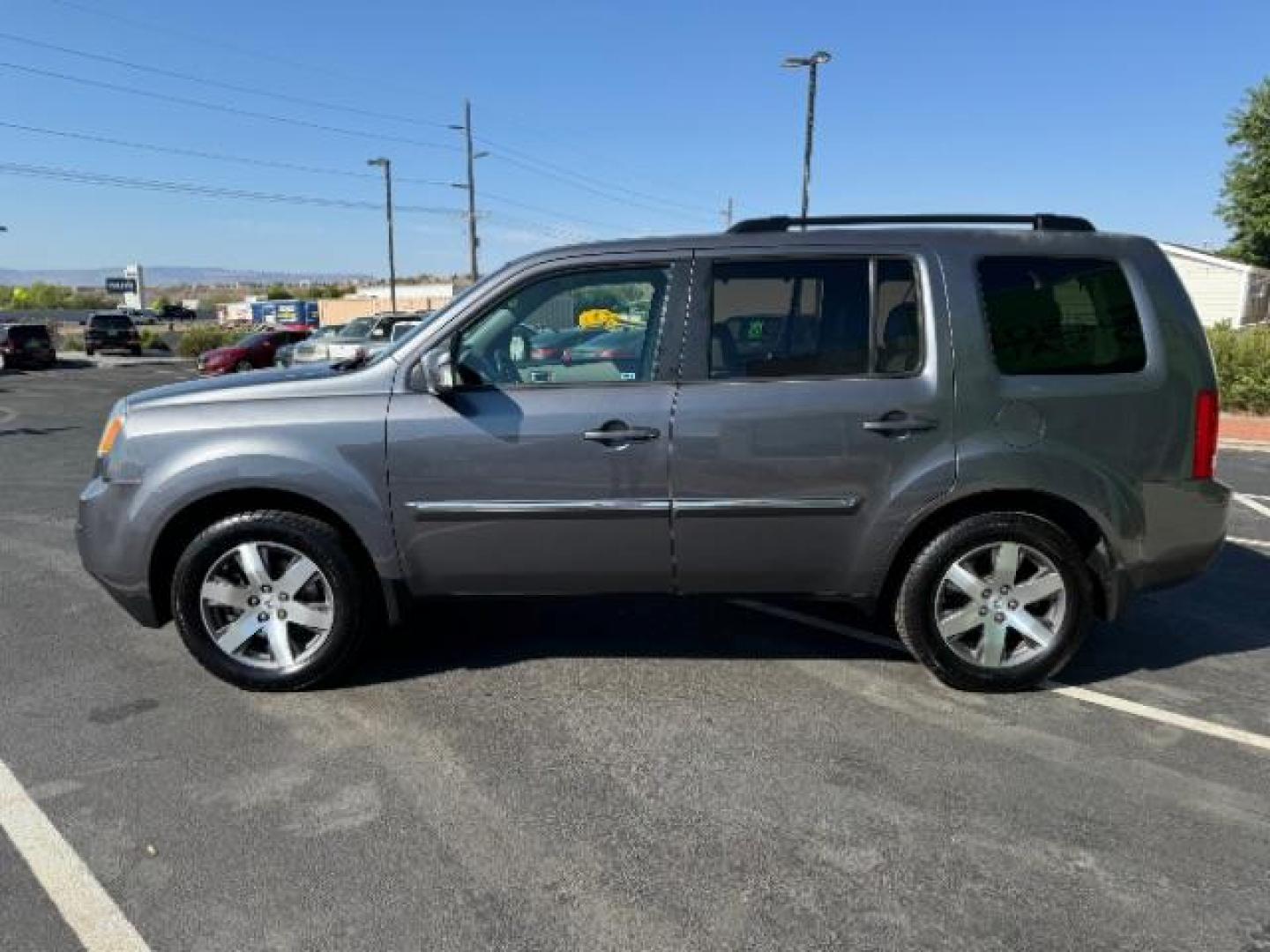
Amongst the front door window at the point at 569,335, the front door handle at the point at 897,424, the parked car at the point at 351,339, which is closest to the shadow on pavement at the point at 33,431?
the parked car at the point at 351,339

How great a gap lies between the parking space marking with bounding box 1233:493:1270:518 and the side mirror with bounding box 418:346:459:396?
22.4ft

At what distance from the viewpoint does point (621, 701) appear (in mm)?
3705

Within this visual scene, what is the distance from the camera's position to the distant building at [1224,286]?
87.8 feet

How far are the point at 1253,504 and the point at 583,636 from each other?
6.41 m

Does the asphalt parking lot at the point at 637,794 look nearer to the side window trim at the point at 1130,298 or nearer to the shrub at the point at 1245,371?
the side window trim at the point at 1130,298

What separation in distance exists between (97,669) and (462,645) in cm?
164

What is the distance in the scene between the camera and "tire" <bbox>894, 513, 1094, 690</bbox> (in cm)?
365

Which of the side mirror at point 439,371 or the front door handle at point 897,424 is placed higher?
the side mirror at point 439,371

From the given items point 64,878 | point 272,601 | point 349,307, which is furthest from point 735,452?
point 349,307

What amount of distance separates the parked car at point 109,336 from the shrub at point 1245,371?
3747cm

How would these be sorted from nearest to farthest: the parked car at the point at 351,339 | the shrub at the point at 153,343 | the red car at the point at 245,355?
1. the parked car at the point at 351,339
2. the red car at the point at 245,355
3. the shrub at the point at 153,343

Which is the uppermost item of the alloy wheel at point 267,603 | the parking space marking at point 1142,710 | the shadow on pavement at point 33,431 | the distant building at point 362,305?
the distant building at point 362,305

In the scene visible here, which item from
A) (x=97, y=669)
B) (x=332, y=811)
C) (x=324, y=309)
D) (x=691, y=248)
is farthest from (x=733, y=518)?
(x=324, y=309)

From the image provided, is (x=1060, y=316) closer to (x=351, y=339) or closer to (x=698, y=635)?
(x=698, y=635)
